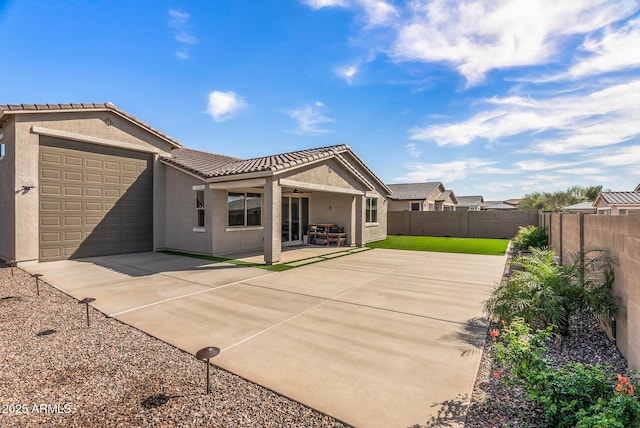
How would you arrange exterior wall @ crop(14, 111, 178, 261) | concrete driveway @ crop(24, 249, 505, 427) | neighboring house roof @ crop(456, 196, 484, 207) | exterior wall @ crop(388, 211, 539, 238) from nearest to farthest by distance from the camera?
concrete driveway @ crop(24, 249, 505, 427)
exterior wall @ crop(14, 111, 178, 261)
exterior wall @ crop(388, 211, 539, 238)
neighboring house roof @ crop(456, 196, 484, 207)

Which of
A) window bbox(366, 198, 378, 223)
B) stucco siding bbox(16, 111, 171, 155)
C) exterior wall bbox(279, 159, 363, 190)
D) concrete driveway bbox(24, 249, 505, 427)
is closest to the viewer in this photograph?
concrete driveway bbox(24, 249, 505, 427)

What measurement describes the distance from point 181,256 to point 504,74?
14521 mm

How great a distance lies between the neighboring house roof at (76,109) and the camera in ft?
31.8

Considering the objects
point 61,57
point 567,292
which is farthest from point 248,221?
point 567,292

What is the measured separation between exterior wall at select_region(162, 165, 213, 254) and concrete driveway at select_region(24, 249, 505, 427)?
223 cm

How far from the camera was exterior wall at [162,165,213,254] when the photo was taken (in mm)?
12141

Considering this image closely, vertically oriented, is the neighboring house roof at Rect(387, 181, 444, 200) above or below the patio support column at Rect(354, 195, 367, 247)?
above

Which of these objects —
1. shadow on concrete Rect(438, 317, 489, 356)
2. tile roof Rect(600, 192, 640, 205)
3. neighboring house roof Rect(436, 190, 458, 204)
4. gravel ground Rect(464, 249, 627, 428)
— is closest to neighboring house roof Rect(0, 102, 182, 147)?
shadow on concrete Rect(438, 317, 489, 356)

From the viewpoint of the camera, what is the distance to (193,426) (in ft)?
8.71

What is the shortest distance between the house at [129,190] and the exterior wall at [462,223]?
9730 millimetres

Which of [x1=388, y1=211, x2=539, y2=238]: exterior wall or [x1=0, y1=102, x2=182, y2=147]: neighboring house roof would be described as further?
[x1=388, y1=211, x2=539, y2=238]: exterior wall

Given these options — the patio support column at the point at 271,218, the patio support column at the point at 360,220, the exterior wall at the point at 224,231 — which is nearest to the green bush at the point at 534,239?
the patio support column at the point at 360,220

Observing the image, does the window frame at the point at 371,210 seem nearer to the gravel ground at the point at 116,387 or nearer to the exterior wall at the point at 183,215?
the exterior wall at the point at 183,215

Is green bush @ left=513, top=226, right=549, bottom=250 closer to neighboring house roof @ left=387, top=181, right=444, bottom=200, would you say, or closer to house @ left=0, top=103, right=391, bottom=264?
house @ left=0, top=103, right=391, bottom=264
